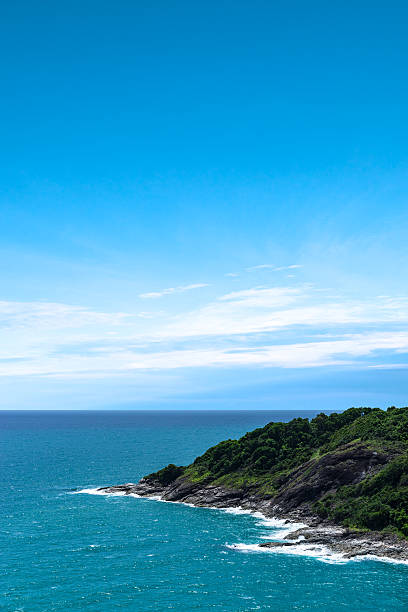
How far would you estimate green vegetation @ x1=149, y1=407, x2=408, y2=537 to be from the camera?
271 ft

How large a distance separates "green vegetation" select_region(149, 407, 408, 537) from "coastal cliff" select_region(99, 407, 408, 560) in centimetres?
17

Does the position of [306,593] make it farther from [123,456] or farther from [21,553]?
[123,456]

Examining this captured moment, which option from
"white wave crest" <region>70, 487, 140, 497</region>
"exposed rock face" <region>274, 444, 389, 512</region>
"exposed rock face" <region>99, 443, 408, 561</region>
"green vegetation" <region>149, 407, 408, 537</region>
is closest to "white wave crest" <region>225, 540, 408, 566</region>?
"exposed rock face" <region>99, 443, 408, 561</region>

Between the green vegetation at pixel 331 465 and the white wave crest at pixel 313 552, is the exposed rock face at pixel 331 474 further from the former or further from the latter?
the white wave crest at pixel 313 552

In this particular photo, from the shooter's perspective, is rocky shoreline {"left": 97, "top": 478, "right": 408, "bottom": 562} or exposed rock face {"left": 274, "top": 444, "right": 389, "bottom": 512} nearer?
rocky shoreline {"left": 97, "top": 478, "right": 408, "bottom": 562}

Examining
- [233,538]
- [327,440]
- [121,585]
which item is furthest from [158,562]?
[327,440]

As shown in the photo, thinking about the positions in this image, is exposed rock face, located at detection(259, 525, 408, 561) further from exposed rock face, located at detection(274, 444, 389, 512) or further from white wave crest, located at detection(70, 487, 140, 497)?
white wave crest, located at detection(70, 487, 140, 497)

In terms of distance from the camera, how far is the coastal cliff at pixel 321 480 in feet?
258

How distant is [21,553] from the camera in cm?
7412

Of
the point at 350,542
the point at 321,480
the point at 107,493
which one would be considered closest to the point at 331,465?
the point at 321,480

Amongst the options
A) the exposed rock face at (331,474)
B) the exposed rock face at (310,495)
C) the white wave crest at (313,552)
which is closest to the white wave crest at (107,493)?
the exposed rock face at (310,495)

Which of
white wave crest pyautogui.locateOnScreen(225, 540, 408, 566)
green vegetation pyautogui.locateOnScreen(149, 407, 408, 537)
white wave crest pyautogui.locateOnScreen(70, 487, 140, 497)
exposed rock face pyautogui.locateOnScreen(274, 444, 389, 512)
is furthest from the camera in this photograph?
white wave crest pyautogui.locateOnScreen(70, 487, 140, 497)

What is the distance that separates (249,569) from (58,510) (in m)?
50.2

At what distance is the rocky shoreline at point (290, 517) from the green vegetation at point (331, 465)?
6.37 feet
